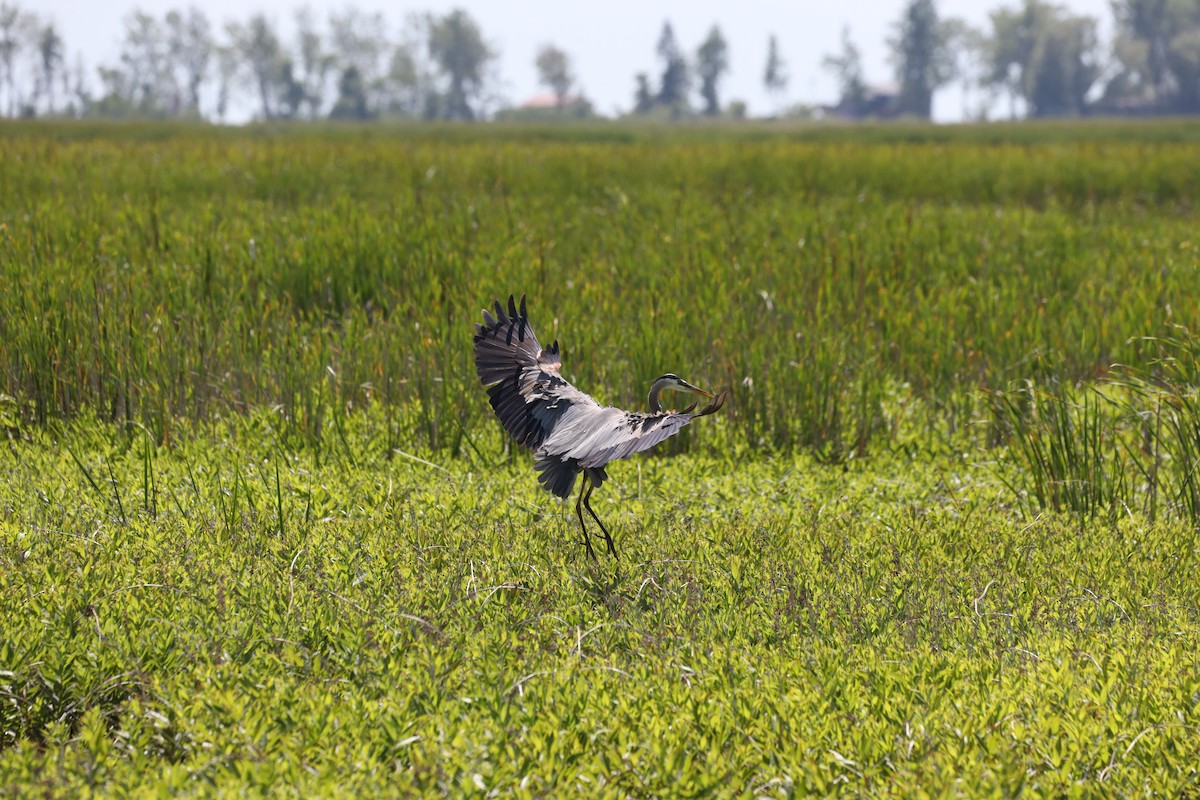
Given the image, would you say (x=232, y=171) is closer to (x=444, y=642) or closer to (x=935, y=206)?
(x=935, y=206)

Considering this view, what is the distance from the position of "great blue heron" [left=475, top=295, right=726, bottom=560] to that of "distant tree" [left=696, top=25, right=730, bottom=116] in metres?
124

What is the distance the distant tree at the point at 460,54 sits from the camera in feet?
405

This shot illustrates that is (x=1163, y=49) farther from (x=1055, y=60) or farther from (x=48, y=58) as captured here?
(x=48, y=58)

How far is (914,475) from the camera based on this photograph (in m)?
4.92

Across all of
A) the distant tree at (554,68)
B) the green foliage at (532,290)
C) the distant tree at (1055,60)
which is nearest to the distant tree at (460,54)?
the distant tree at (554,68)

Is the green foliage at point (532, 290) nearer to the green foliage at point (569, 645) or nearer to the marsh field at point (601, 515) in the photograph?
the marsh field at point (601, 515)

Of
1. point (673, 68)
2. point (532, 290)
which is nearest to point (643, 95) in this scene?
point (673, 68)

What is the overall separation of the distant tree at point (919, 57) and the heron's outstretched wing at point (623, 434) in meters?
125

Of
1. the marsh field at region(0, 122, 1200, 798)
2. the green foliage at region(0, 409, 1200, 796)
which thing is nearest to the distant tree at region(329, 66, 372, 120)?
the marsh field at region(0, 122, 1200, 798)

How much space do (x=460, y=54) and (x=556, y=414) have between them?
129029 millimetres

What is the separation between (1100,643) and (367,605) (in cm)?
221

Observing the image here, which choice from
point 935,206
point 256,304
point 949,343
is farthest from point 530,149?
point 949,343

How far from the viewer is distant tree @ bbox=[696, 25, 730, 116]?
4813 inches

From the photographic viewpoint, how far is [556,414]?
3.32m
